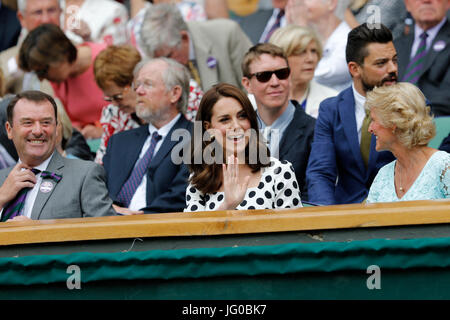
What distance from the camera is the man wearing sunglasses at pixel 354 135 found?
4.41 meters

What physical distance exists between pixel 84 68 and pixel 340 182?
240 cm

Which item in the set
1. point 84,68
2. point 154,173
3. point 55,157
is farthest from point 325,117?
point 84,68

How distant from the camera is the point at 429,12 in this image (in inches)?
212

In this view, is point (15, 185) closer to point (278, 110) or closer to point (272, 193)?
point (272, 193)

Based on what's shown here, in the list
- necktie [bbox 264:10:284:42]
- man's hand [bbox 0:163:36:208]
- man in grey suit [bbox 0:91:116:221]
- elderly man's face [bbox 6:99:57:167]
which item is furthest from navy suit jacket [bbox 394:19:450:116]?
man's hand [bbox 0:163:36:208]

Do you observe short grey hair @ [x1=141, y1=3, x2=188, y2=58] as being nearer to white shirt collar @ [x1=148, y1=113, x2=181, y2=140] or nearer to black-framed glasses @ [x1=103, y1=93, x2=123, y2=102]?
black-framed glasses @ [x1=103, y1=93, x2=123, y2=102]

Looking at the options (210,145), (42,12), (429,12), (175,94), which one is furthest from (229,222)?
(42,12)

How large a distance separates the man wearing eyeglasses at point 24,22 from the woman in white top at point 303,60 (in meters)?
2.03

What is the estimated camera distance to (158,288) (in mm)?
3498

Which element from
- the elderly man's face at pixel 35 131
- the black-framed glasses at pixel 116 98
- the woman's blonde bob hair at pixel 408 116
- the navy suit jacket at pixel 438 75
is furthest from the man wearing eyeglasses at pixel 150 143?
the navy suit jacket at pixel 438 75

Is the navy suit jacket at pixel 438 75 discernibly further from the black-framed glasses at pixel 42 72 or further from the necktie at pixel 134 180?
the black-framed glasses at pixel 42 72

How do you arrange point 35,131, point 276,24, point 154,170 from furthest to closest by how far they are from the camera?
point 276,24 → point 154,170 → point 35,131

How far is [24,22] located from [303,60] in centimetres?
259
